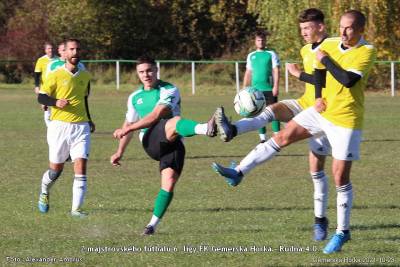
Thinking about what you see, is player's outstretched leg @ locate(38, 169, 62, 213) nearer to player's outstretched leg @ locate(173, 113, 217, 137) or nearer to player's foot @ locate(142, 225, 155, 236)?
player's foot @ locate(142, 225, 155, 236)

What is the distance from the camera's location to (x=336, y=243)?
8000 millimetres

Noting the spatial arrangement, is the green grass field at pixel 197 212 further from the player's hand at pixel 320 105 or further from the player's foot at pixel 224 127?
the player's hand at pixel 320 105

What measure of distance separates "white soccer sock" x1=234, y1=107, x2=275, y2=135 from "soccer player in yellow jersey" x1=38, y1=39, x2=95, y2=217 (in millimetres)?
2720

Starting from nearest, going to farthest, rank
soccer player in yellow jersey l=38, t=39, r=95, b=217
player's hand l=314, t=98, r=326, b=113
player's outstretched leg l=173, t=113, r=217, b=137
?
player's hand l=314, t=98, r=326, b=113, player's outstretched leg l=173, t=113, r=217, b=137, soccer player in yellow jersey l=38, t=39, r=95, b=217

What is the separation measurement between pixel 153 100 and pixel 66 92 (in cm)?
198

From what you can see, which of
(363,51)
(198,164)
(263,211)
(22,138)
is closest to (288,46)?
(22,138)

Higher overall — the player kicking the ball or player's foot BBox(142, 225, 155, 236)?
the player kicking the ball

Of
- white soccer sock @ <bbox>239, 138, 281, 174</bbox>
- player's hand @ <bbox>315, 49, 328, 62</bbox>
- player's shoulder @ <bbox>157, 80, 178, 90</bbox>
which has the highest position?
player's hand @ <bbox>315, 49, 328, 62</bbox>

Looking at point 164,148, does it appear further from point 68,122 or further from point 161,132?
point 68,122

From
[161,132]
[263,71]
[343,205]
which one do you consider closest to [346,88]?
[343,205]

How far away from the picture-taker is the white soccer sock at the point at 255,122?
26.8ft

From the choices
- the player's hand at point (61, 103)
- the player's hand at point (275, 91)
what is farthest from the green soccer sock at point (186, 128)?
the player's hand at point (275, 91)

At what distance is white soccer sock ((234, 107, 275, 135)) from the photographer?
26.8ft

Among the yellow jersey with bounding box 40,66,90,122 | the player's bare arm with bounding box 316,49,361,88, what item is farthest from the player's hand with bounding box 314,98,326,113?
the yellow jersey with bounding box 40,66,90,122
